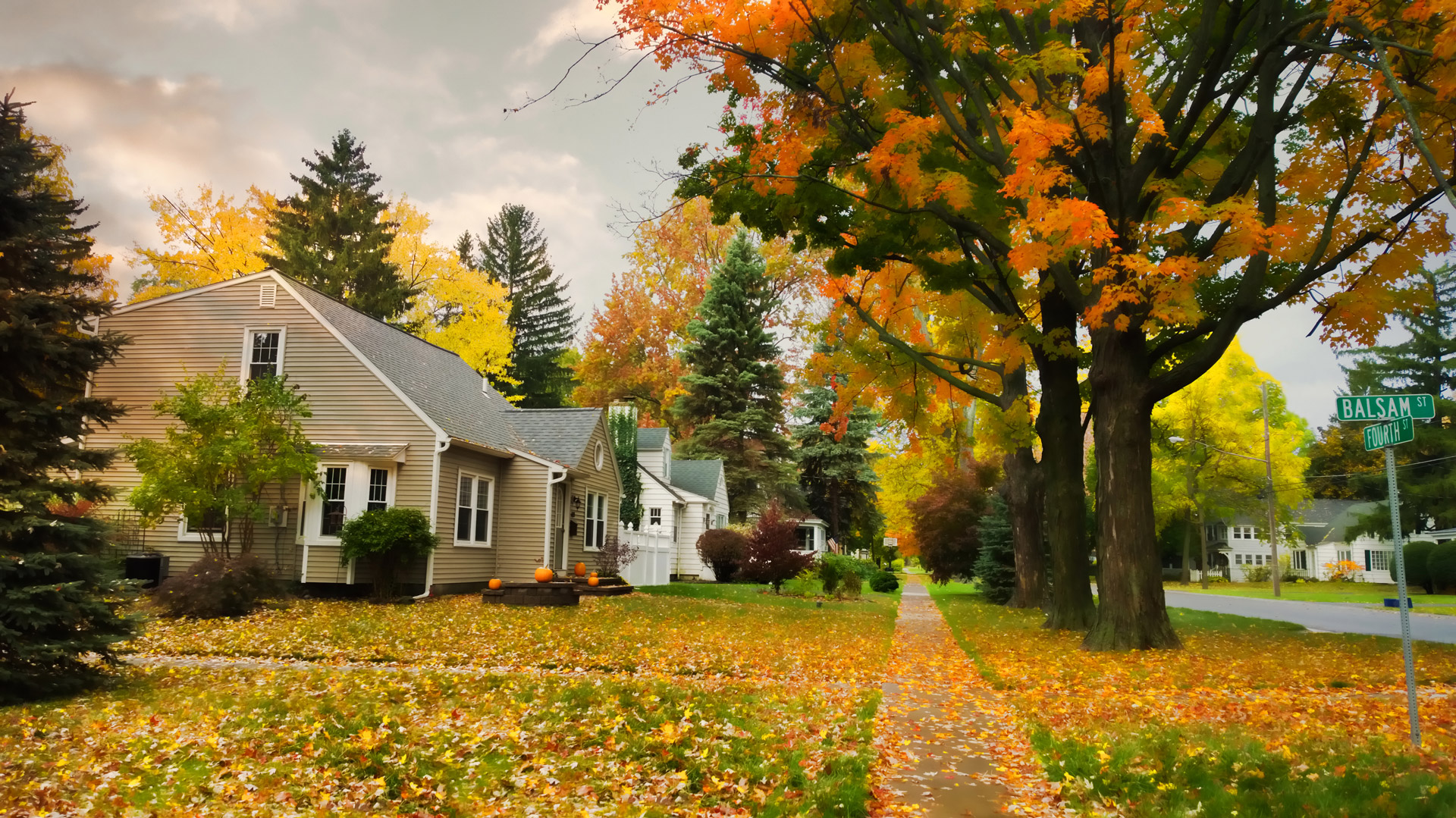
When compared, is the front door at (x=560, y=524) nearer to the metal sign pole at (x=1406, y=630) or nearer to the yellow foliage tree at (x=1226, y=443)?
the metal sign pole at (x=1406, y=630)

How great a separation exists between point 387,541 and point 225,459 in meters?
3.17

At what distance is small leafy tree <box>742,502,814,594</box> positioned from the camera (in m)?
26.1

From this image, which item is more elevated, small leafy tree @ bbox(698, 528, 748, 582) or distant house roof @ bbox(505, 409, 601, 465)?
distant house roof @ bbox(505, 409, 601, 465)

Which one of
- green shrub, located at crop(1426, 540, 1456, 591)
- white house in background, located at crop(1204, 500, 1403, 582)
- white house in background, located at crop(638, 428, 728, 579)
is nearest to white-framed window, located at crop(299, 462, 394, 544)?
white house in background, located at crop(638, 428, 728, 579)

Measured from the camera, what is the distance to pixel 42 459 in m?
7.54

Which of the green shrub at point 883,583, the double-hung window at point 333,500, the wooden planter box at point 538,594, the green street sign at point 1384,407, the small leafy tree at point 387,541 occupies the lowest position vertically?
the green shrub at point 883,583

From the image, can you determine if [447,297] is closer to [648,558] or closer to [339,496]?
[648,558]

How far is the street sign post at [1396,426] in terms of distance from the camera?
566 centimetres

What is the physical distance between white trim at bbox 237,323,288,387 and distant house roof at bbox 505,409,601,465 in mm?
6552

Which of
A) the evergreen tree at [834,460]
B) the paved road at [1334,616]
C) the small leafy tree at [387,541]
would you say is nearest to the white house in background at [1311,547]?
the evergreen tree at [834,460]

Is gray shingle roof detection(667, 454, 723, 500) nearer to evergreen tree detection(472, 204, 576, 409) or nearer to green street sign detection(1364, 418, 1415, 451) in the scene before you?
evergreen tree detection(472, 204, 576, 409)

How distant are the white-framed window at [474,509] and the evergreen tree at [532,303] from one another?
28.1 meters

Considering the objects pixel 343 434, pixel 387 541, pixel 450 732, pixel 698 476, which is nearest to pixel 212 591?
pixel 387 541

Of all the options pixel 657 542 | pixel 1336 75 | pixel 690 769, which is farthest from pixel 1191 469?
pixel 690 769
